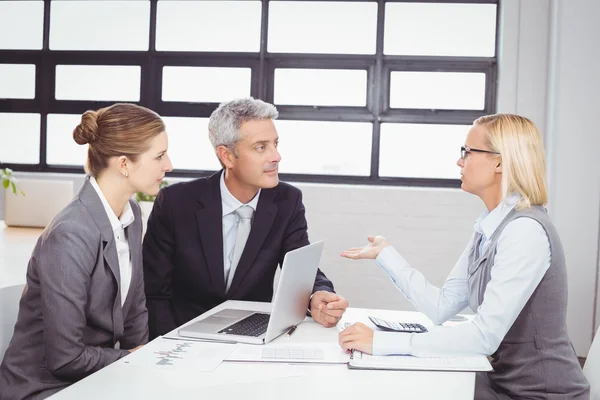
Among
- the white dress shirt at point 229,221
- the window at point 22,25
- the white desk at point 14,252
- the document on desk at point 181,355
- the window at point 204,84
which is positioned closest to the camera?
the document on desk at point 181,355

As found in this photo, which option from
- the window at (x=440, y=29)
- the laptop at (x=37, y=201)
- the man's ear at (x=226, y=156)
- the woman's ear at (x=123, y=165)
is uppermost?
the window at (x=440, y=29)

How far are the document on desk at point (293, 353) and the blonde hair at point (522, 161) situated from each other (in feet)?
2.08

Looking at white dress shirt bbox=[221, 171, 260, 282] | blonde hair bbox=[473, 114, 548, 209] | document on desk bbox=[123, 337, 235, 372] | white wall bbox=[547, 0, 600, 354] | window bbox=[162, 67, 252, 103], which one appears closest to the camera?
document on desk bbox=[123, 337, 235, 372]

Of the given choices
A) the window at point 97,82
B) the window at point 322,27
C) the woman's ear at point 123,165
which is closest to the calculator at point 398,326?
the woman's ear at point 123,165

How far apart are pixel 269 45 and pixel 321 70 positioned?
44 cm

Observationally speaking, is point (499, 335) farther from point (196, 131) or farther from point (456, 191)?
point (196, 131)

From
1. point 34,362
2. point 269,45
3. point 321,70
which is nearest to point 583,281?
point 321,70

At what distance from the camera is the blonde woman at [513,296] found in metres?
1.64

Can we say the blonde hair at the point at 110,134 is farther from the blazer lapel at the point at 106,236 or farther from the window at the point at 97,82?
the window at the point at 97,82

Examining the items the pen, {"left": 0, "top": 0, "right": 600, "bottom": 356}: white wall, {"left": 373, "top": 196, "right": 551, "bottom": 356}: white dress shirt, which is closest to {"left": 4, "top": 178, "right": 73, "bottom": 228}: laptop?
{"left": 0, "top": 0, "right": 600, "bottom": 356}: white wall

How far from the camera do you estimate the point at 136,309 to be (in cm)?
208

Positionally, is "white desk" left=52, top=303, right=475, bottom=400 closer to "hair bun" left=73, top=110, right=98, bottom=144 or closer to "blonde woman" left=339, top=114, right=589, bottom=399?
"blonde woman" left=339, top=114, right=589, bottom=399

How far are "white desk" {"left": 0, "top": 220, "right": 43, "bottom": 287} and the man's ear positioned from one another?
0.83 meters

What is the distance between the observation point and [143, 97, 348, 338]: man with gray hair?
2381mm
